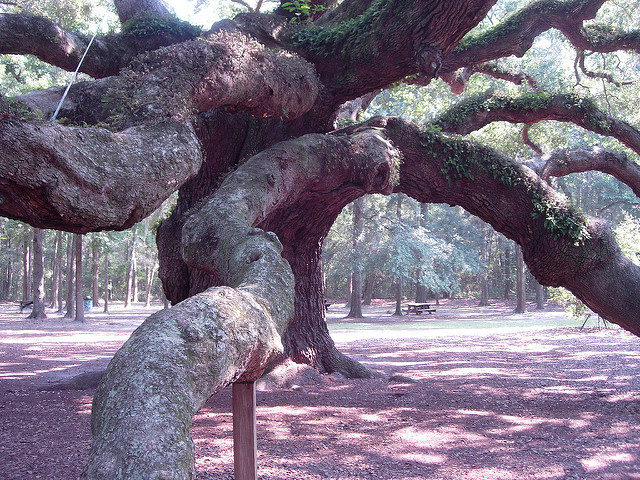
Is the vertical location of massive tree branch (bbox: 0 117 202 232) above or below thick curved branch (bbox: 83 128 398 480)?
above

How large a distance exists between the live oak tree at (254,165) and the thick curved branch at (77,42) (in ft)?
0.08

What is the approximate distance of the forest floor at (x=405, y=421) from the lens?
4.49 metres

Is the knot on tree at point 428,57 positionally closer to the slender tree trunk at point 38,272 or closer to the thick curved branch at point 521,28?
the thick curved branch at point 521,28

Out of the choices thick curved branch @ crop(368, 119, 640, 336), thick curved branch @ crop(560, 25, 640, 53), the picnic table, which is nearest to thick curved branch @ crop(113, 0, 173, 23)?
thick curved branch @ crop(368, 119, 640, 336)

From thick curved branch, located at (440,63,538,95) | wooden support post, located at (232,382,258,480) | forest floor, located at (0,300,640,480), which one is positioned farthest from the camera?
thick curved branch, located at (440,63,538,95)

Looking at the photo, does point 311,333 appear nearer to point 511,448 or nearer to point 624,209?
point 511,448

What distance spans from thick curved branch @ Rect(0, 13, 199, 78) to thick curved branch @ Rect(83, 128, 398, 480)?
3728 mm

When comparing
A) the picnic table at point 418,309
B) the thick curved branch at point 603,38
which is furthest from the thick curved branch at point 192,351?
the picnic table at point 418,309

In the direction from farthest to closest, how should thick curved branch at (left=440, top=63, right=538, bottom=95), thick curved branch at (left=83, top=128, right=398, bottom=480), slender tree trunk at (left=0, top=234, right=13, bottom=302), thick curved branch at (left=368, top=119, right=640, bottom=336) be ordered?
slender tree trunk at (left=0, top=234, right=13, bottom=302) → thick curved branch at (left=440, top=63, right=538, bottom=95) → thick curved branch at (left=368, top=119, right=640, bottom=336) → thick curved branch at (left=83, top=128, right=398, bottom=480)

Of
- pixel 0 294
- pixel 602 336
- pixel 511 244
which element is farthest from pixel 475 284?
pixel 0 294

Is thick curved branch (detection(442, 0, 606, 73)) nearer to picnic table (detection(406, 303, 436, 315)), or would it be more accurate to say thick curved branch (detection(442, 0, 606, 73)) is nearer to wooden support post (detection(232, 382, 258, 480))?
wooden support post (detection(232, 382, 258, 480))

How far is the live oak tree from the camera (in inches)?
99.3

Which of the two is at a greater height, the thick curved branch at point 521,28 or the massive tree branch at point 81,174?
the thick curved branch at point 521,28

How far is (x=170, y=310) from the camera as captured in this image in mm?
2664
